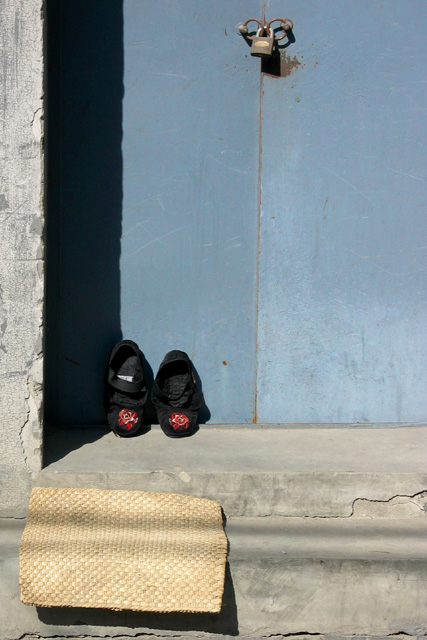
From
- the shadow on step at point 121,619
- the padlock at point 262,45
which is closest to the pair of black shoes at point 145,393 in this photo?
the shadow on step at point 121,619

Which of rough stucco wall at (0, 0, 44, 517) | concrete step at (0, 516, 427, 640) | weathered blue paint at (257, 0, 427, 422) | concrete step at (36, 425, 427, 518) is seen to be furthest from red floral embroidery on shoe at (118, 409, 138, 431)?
concrete step at (0, 516, 427, 640)

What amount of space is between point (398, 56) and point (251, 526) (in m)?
2.58

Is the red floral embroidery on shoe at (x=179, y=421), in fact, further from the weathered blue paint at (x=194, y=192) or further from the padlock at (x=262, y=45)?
the padlock at (x=262, y=45)

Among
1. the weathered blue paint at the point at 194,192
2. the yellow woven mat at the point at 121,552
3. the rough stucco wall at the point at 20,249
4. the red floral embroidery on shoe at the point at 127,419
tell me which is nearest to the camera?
the yellow woven mat at the point at 121,552

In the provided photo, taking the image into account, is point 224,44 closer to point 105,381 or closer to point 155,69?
point 155,69

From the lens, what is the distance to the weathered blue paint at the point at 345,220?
3.57 metres

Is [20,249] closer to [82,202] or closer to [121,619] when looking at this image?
[82,202]

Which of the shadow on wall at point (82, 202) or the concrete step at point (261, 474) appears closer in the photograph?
the concrete step at point (261, 474)

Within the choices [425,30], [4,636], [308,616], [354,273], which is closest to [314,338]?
[354,273]

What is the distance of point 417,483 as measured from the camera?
3.00 m

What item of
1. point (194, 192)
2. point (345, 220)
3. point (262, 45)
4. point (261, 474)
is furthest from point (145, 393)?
point (262, 45)

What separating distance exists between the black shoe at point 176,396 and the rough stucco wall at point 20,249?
2.42ft

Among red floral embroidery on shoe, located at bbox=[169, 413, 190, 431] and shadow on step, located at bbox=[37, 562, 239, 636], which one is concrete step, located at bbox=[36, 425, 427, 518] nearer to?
red floral embroidery on shoe, located at bbox=[169, 413, 190, 431]

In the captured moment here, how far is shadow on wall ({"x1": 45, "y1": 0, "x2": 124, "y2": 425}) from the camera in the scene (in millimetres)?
3467
